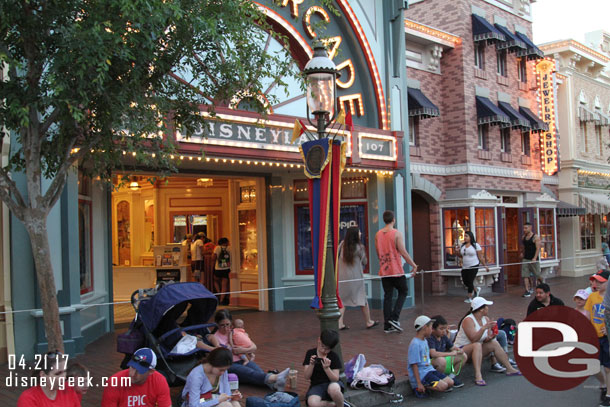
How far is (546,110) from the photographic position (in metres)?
20.0

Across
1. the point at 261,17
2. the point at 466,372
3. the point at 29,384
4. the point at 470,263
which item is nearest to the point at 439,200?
the point at 470,263

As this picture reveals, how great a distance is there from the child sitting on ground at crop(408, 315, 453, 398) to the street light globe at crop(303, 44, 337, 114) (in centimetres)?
281

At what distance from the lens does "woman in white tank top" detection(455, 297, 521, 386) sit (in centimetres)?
782

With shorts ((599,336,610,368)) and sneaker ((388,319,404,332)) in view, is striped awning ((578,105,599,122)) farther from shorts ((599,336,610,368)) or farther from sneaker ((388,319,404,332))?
shorts ((599,336,610,368))

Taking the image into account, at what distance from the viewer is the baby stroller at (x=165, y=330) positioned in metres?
6.44

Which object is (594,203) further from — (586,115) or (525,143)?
(525,143)

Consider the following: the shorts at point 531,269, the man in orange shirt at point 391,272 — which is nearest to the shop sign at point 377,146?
the man in orange shirt at point 391,272

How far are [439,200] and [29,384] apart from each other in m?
12.2

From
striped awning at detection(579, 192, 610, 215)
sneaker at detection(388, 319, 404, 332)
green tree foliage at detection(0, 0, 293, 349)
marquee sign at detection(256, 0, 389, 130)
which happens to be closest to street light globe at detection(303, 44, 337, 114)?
green tree foliage at detection(0, 0, 293, 349)

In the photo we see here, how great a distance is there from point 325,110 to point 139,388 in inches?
139

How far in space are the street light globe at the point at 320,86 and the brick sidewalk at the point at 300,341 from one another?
129 inches

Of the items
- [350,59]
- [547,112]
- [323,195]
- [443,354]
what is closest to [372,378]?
[443,354]

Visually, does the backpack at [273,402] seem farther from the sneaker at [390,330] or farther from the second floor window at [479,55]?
the second floor window at [479,55]

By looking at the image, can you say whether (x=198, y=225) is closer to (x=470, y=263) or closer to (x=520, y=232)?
(x=470, y=263)
